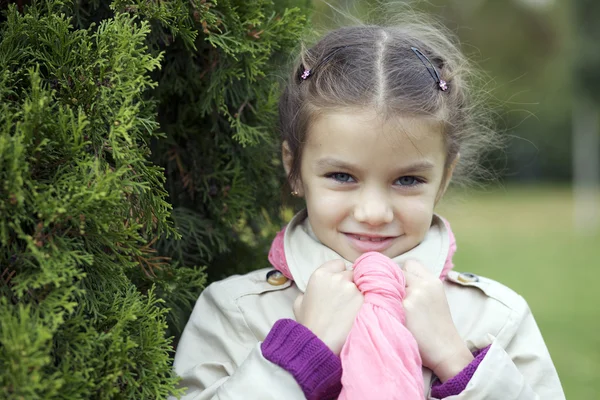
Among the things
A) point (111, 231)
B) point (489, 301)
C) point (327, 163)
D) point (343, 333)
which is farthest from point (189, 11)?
point (489, 301)

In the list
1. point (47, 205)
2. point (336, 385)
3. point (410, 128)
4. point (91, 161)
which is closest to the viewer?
point (47, 205)

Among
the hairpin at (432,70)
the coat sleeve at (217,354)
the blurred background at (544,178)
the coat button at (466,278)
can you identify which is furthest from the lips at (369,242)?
the blurred background at (544,178)

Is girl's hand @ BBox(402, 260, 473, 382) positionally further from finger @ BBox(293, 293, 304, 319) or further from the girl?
finger @ BBox(293, 293, 304, 319)

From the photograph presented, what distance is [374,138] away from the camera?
230 centimetres

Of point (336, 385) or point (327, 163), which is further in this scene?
point (327, 163)

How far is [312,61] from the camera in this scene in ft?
8.73

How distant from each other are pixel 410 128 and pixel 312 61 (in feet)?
1.72

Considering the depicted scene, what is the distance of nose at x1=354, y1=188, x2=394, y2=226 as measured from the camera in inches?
91.3

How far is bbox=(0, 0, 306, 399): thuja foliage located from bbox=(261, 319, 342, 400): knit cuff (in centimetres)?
32

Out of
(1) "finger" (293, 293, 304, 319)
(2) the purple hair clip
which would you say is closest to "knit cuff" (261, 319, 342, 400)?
(1) "finger" (293, 293, 304, 319)

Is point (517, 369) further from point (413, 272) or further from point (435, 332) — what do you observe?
point (413, 272)

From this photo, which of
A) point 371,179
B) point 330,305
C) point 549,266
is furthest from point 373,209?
point 549,266

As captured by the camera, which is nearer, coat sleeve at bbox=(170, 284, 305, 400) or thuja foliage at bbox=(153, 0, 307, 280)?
coat sleeve at bbox=(170, 284, 305, 400)

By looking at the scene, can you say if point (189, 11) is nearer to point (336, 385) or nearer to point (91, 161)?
point (91, 161)
